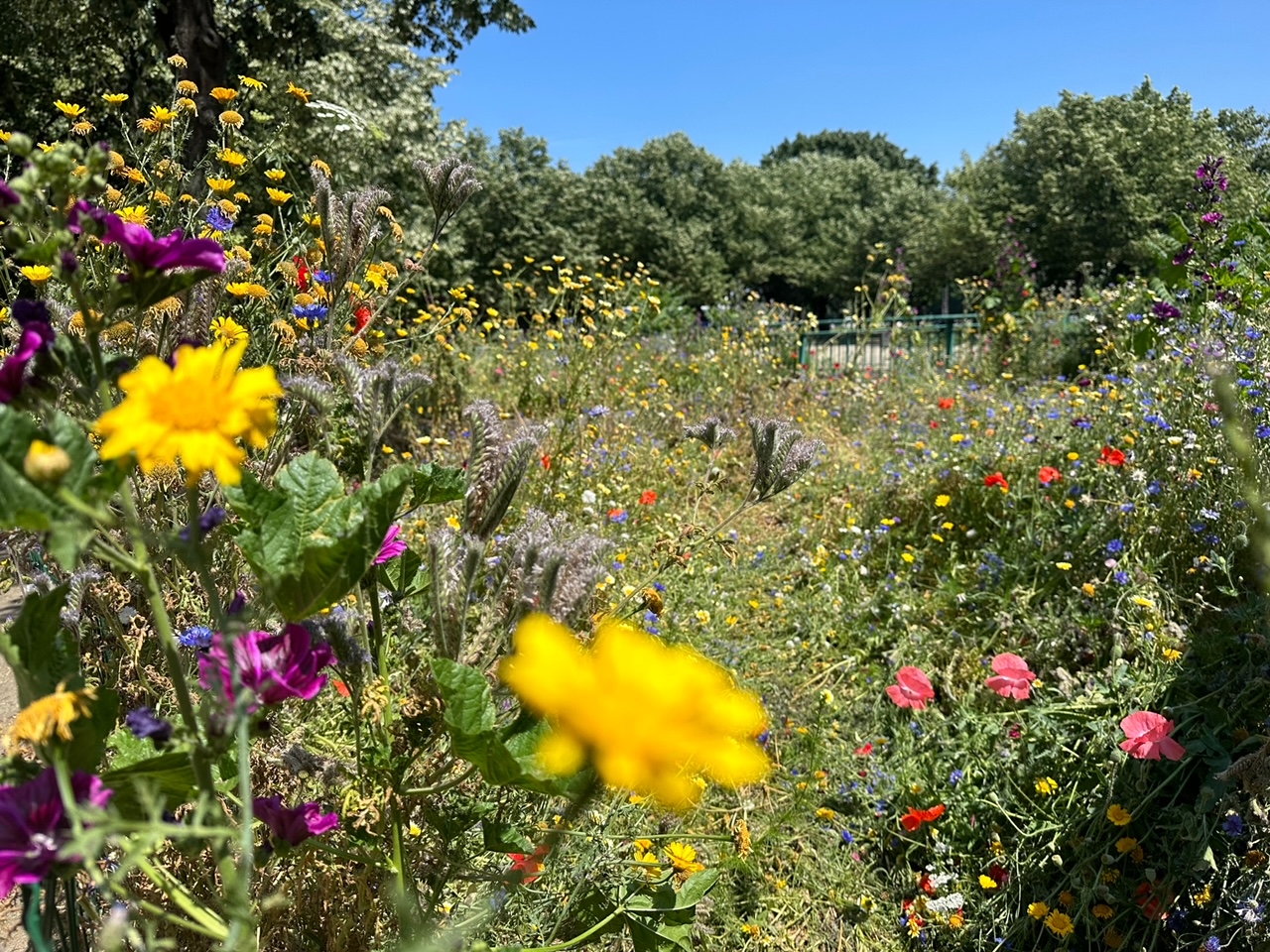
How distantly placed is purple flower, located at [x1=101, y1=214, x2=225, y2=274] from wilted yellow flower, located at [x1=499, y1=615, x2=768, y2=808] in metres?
0.39

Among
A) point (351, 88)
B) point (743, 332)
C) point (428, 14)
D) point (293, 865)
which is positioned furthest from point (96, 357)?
point (428, 14)

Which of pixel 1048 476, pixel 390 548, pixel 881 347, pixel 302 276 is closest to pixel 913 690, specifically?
pixel 1048 476

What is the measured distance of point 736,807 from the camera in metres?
2.07

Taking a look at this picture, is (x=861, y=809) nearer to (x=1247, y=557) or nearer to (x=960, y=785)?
(x=960, y=785)

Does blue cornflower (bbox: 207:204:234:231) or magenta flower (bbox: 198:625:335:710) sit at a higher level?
blue cornflower (bbox: 207:204:234:231)

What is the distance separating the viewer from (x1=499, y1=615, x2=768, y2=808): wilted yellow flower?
0.42 meters

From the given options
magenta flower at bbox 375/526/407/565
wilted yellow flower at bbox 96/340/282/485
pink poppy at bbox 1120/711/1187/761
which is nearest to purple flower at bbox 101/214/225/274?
wilted yellow flower at bbox 96/340/282/485

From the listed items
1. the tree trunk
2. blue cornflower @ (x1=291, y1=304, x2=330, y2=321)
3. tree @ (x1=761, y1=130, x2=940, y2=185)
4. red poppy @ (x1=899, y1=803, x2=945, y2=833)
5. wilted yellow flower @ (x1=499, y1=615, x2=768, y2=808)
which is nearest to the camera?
wilted yellow flower @ (x1=499, y1=615, x2=768, y2=808)

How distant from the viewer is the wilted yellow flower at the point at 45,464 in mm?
474

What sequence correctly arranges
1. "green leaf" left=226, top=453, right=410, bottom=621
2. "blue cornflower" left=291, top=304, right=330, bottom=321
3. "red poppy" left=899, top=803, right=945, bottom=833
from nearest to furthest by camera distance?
"green leaf" left=226, top=453, right=410, bottom=621 < "blue cornflower" left=291, top=304, right=330, bottom=321 < "red poppy" left=899, top=803, right=945, bottom=833

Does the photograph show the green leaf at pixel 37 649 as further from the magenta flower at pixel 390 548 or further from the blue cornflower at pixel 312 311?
the blue cornflower at pixel 312 311

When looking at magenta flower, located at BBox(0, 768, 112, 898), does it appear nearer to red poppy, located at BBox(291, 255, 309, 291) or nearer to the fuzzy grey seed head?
the fuzzy grey seed head

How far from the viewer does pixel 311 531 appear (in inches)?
27.0

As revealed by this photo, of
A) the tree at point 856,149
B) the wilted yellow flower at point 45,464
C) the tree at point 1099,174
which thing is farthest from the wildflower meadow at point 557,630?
the tree at point 856,149
